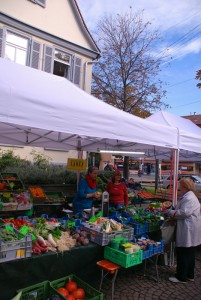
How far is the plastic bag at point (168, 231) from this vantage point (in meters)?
4.11

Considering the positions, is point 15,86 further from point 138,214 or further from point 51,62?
point 51,62

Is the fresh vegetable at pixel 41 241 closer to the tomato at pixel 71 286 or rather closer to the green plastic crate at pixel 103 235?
the tomato at pixel 71 286

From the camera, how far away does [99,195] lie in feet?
15.9

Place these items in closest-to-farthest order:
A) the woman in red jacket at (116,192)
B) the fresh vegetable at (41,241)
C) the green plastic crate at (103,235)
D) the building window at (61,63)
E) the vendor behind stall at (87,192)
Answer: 1. the fresh vegetable at (41,241)
2. the green plastic crate at (103,235)
3. the vendor behind stall at (87,192)
4. the woman in red jacket at (116,192)
5. the building window at (61,63)

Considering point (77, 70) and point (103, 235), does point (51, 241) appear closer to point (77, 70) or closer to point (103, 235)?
point (103, 235)

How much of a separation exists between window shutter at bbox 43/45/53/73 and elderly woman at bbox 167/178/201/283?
10025 millimetres

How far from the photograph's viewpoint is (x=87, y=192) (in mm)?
4926

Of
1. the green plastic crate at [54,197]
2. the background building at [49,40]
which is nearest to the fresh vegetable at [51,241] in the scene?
the green plastic crate at [54,197]

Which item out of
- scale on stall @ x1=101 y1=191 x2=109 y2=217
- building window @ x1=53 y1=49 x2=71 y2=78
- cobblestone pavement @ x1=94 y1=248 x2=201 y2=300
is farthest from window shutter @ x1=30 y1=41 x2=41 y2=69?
cobblestone pavement @ x1=94 y1=248 x2=201 y2=300

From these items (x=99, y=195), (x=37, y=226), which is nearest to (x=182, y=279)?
(x=99, y=195)

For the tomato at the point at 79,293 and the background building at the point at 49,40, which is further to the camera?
the background building at the point at 49,40

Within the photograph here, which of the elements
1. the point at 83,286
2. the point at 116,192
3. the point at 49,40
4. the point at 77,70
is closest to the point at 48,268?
the point at 83,286

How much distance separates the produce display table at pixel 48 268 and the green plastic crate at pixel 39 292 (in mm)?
166

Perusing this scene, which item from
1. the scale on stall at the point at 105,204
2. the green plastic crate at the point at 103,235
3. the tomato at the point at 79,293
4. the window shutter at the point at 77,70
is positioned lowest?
the tomato at the point at 79,293
